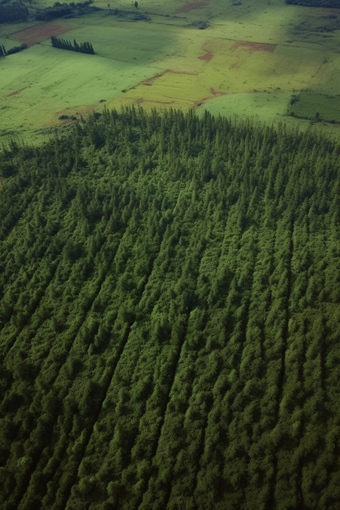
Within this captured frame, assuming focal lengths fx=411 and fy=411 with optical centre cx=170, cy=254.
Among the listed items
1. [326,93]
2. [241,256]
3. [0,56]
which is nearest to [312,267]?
[241,256]

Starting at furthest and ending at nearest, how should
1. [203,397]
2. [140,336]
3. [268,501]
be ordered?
[140,336]
[203,397]
[268,501]

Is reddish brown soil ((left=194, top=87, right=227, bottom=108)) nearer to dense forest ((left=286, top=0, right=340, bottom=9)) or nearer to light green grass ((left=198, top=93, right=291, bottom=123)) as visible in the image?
light green grass ((left=198, top=93, right=291, bottom=123))

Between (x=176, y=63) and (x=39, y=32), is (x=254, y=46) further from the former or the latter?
(x=39, y=32)

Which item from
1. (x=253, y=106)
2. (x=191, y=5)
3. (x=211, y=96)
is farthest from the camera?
(x=191, y=5)

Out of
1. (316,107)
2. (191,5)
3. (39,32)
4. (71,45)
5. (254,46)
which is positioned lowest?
(316,107)

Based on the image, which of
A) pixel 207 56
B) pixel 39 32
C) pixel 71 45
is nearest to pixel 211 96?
pixel 207 56

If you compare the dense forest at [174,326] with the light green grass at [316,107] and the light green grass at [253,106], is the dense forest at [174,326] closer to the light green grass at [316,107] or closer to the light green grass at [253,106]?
the light green grass at [253,106]

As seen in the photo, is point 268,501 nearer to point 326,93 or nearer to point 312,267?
point 312,267
